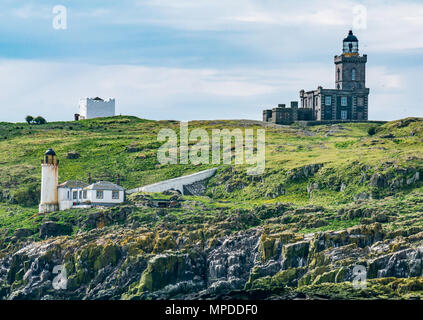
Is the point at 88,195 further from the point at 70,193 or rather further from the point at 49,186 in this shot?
the point at 49,186

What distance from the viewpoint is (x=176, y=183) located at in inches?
5276

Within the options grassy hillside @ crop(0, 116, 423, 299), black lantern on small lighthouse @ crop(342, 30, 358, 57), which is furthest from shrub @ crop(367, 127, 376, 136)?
black lantern on small lighthouse @ crop(342, 30, 358, 57)

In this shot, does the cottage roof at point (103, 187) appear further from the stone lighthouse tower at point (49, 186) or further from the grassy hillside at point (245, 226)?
the stone lighthouse tower at point (49, 186)

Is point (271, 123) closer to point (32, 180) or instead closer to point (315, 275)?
point (32, 180)

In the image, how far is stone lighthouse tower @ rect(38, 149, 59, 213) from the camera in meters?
123

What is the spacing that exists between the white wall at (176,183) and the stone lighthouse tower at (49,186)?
34.6ft

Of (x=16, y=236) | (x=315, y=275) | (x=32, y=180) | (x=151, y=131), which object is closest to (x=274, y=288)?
(x=315, y=275)

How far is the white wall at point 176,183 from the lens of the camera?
131625mm

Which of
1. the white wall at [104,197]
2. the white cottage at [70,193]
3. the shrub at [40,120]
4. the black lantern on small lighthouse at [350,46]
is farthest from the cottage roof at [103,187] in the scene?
the shrub at [40,120]

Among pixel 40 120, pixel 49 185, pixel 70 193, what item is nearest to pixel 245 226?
pixel 70 193

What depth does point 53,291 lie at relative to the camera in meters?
105

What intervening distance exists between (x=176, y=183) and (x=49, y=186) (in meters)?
17.0
